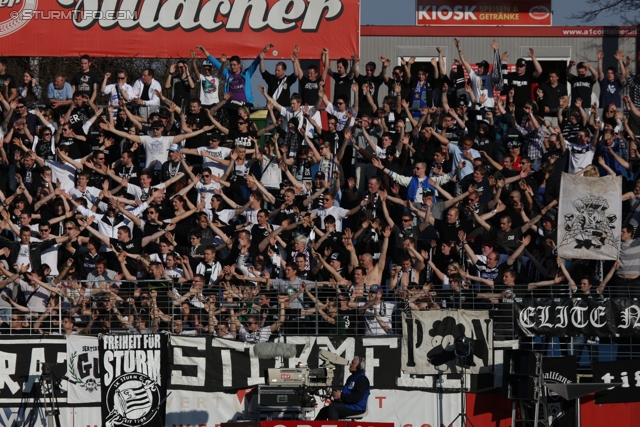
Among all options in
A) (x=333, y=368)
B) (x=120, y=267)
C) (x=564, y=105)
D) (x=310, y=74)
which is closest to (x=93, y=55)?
(x=310, y=74)

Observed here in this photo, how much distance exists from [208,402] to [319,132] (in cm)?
663

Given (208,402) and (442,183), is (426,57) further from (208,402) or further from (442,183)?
(208,402)

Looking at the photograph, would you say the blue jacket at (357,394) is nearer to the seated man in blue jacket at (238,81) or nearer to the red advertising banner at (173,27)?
the seated man in blue jacket at (238,81)

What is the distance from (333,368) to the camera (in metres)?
17.1

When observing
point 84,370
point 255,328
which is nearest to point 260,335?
point 255,328

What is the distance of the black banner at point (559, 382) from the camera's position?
17.5 metres

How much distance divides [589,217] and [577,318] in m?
1.87

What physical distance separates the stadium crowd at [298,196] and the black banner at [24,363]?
1.03ft

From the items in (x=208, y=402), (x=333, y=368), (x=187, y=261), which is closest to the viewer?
(x=333, y=368)

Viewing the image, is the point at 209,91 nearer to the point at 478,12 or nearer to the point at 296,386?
the point at 478,12

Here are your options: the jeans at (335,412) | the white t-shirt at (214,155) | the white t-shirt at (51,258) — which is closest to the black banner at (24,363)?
the white t-shirt at (51,258)

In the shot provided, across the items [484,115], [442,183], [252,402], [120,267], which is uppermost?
[484,115]

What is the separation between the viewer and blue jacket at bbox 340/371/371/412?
17.0 meters

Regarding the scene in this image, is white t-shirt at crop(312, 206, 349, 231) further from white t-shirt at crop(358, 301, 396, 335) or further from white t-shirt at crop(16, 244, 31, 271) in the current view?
white t-shirt at crop(16, 244, 31, 271)
